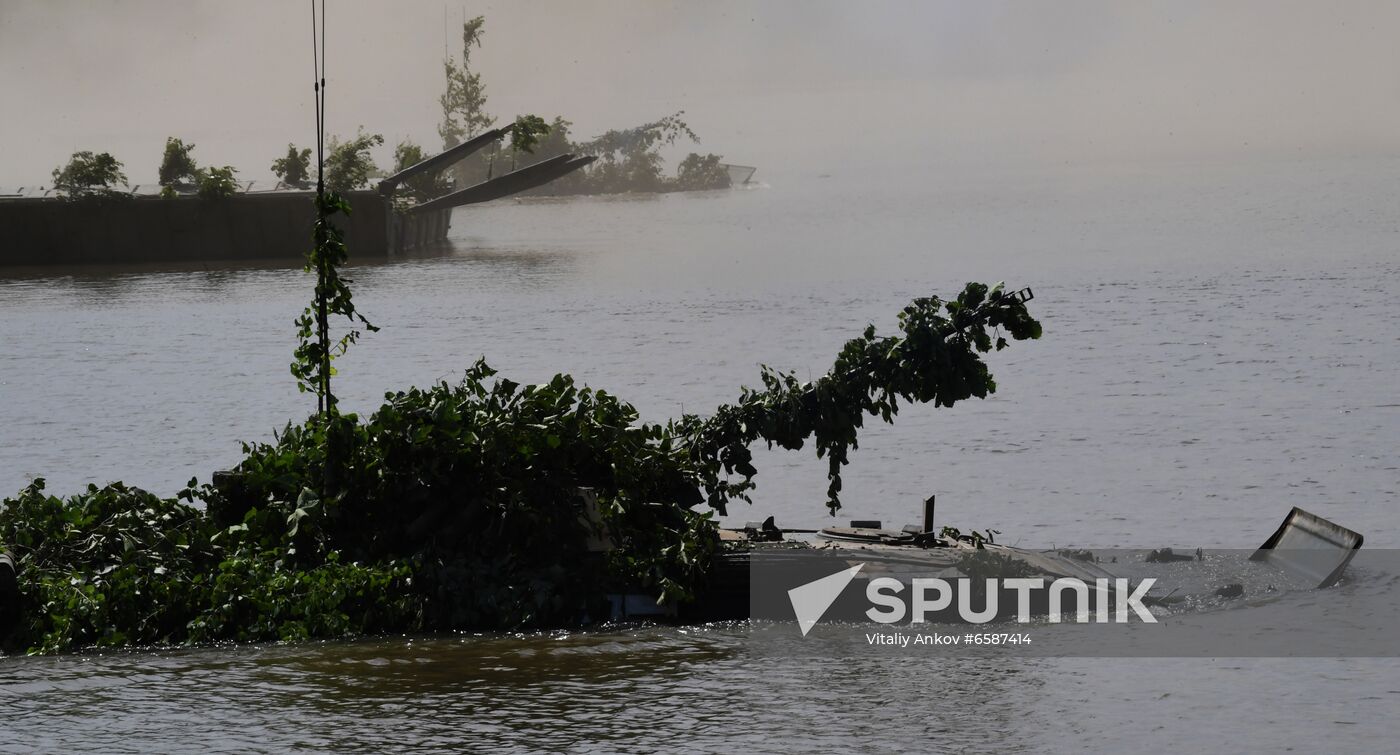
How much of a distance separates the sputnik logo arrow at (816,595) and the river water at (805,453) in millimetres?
683

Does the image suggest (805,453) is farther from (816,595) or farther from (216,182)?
(216,182)

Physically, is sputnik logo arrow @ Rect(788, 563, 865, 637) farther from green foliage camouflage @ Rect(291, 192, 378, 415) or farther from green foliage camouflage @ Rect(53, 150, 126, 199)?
green foliage camouflage @ Rect(53, 150, 126, 199)

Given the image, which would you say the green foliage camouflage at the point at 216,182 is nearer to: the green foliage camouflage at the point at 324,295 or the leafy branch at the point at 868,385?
the green foliage camouflage at the point at 324,295

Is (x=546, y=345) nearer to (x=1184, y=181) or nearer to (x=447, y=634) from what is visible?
(x=447, y=634)

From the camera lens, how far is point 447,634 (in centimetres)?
1203

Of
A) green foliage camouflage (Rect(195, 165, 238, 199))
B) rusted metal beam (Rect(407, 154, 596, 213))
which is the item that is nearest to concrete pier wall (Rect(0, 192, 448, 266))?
green foliage camouflage (Rect(195, 165, 238, 199))

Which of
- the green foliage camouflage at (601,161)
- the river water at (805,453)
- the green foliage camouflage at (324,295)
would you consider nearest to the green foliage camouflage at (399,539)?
the river water at (805,453)

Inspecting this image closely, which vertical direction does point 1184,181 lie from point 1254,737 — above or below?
above

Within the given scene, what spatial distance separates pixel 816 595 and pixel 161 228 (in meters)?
61.2

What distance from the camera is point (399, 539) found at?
12234 millimetres

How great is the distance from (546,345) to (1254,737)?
3231 cm

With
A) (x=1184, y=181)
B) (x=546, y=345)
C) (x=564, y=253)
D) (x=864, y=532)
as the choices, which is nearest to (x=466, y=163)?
(x=1184, y=181)

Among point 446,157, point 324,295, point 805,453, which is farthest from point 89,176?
point 324,295

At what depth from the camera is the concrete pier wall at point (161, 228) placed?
2687 inches
